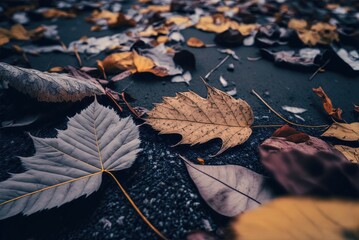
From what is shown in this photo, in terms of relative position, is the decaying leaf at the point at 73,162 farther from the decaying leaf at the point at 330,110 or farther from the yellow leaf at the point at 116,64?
the decaying leaf at the point at 330,110

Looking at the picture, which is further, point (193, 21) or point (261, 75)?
point (193, 21)

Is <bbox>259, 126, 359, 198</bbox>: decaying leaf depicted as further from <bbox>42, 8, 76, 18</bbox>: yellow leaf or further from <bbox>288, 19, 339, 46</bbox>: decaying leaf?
<bbox>42, 8, 76, 18</bbox>: yellow leaf

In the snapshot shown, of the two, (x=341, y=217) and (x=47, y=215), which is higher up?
(x=341, y=217)

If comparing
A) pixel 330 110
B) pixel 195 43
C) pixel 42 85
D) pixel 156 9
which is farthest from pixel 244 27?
pixel 42 85

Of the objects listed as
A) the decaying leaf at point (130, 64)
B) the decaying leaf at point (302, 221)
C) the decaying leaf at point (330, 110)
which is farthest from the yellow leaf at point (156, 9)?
the decaying leaf at point (302, 221)

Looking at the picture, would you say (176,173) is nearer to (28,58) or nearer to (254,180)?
(254,180)

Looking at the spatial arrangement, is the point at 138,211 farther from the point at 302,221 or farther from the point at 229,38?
the point at 229,38

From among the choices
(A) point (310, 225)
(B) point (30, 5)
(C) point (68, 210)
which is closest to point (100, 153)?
(C) point (68, 210)
